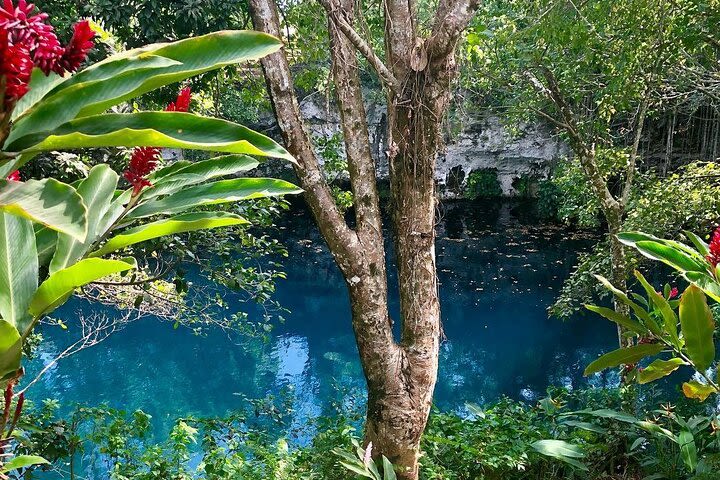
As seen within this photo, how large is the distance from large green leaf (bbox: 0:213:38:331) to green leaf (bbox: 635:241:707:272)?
5.64ft

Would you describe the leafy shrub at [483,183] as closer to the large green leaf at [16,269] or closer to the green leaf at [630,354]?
the green leaf at [630,354]

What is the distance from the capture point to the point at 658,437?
8.00 feet

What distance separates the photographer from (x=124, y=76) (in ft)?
2.25

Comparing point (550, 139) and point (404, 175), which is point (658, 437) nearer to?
point (404, 175)

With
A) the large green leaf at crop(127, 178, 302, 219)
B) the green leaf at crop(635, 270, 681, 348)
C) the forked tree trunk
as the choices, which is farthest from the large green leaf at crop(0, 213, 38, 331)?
the green leaf at crop(635, 270, 681, 348)

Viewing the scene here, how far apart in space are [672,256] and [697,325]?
24 centimetres

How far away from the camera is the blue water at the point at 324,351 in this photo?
254 inches

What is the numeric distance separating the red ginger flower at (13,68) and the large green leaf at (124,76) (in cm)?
10

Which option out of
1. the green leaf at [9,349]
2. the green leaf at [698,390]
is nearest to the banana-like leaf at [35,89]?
the green leaf at [9,349]

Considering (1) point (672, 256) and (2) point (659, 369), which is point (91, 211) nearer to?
(1) point (672, 256)

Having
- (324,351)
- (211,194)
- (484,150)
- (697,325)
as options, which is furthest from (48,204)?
(484,150)

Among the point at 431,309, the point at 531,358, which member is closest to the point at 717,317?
the point at 431,309

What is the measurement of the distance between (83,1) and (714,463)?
3.57 metres

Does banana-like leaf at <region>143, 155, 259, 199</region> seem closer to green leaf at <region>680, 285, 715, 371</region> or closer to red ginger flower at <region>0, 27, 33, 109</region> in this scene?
red ginger flower at <region>0, 27, 33, 109</region>
